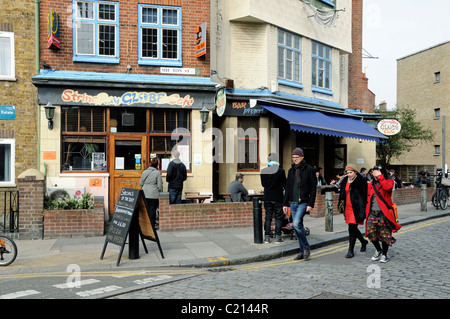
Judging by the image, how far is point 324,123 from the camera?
15758mm

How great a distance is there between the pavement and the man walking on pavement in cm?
67

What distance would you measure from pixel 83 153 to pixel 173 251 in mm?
5747

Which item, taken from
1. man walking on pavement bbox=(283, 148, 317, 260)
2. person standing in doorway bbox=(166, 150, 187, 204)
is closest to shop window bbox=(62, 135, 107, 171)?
person standing in doorway bbox=(166, 150, 187, 204)

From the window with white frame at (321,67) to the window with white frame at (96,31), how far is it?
8.66 meters

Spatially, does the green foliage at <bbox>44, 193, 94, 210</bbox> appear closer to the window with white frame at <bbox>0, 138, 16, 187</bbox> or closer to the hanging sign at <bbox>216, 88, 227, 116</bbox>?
the window with white frame at <bbox>0, 138, 16, 187</bbox>

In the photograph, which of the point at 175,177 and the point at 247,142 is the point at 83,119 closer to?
the point at 175,177

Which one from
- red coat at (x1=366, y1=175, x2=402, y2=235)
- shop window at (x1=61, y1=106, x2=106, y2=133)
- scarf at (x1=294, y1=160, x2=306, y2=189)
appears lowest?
red coat at (x1=366, y1=175, x2=402, y2=235)

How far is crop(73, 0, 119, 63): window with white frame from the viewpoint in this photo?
1284cm

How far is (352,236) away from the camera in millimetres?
8094

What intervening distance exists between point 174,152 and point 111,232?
14.9ft

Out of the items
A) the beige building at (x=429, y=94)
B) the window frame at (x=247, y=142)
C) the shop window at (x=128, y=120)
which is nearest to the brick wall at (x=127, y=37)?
the shop window at (x=128, y=120)

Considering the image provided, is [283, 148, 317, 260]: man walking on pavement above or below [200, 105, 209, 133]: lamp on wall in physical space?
below

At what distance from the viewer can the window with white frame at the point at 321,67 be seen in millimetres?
17941

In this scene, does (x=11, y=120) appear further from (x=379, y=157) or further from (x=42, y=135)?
(x=379, y=157)
